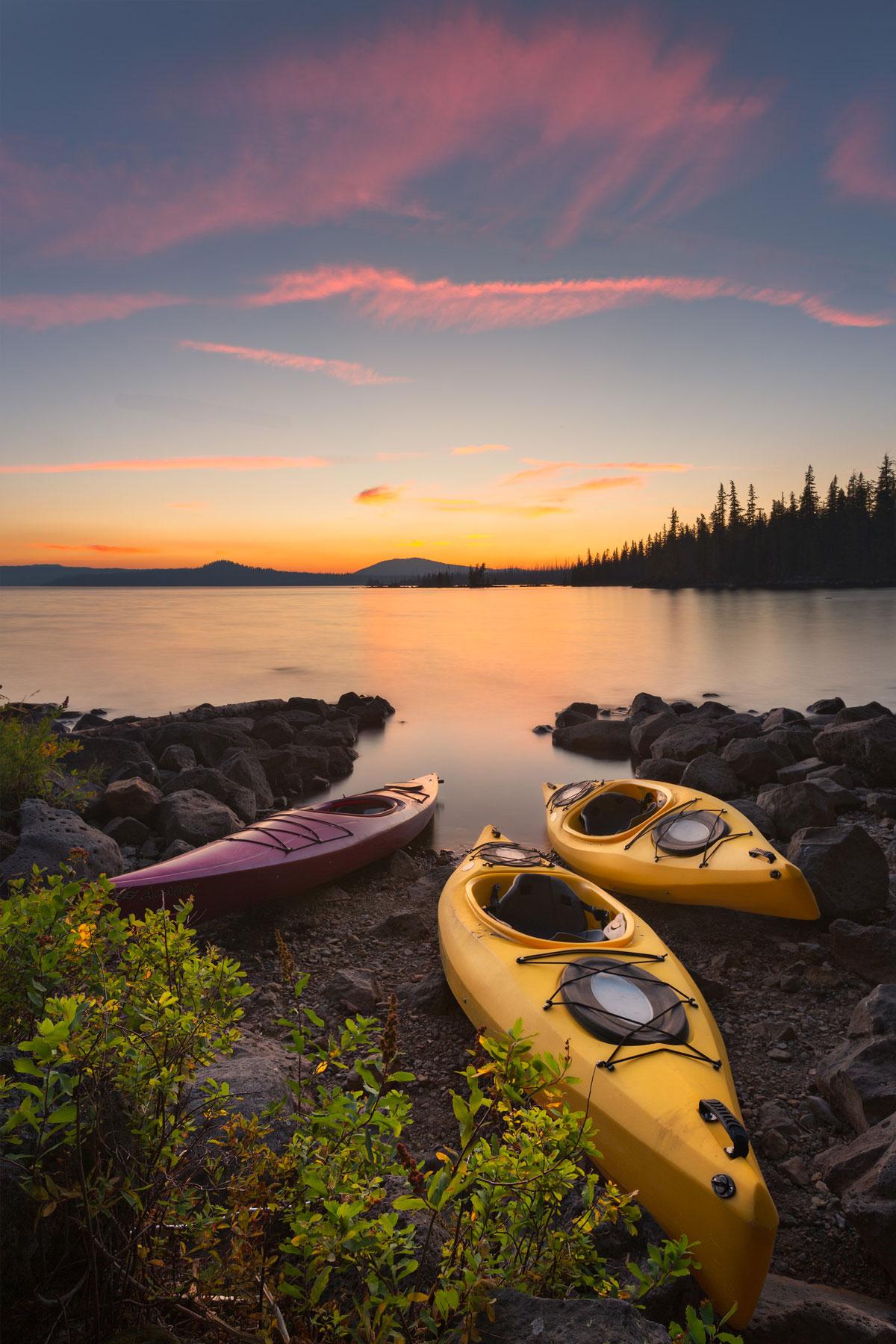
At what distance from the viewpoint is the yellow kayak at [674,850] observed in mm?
6656

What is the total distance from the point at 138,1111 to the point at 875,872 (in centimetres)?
704

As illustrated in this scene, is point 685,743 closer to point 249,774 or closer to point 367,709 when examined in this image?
point 249,774

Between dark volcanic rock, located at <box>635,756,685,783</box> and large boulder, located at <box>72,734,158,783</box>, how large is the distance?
8.52 meters

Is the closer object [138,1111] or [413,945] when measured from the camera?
[138,1111]

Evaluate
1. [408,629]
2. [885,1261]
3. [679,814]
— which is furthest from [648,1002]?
[408,629]

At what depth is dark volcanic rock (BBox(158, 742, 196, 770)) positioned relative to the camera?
40.9ft

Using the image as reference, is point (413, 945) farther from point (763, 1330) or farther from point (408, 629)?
point (408, 629)

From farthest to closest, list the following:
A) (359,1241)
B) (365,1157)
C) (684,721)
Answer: (684,721) < (365,1157) < (359,1241)

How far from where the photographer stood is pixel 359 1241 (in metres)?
1.57

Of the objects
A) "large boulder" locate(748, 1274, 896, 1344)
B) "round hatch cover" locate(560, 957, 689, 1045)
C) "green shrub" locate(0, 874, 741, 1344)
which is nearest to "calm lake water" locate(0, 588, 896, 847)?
"round hatch cover" locate(560, 957, 689, 1045)

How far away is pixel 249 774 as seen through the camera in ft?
38.3

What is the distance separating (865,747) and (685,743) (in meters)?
3.06

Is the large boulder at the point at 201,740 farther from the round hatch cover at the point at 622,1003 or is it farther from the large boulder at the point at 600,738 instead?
the round hatch cover at the point at 622,1003

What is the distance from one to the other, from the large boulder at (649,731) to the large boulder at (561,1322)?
14055 millimetres
